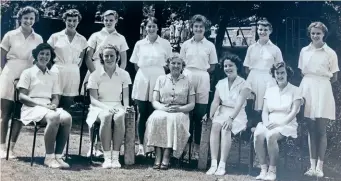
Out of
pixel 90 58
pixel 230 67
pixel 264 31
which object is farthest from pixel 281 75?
pixel 90 58

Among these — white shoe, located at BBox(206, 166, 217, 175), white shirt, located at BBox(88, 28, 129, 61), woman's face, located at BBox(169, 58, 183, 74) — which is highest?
white shirt, located at BBox(88, 28, 129, 61)

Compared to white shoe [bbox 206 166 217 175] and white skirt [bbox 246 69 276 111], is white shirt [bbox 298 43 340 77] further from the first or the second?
white shoe [bbox 206 166 217 175]

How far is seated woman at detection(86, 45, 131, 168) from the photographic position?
14.6ft

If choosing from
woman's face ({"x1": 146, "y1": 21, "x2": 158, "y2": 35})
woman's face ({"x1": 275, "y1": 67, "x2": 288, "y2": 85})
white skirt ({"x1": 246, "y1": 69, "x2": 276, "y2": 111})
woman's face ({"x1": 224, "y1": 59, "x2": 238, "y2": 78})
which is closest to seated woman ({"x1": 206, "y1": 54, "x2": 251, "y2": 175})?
woman's face ({"x1": 224, "y1": 59, "x2": 238, "y2": 78})

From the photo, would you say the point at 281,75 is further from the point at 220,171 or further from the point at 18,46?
the point at 18,46

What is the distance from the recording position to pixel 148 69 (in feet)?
16.4

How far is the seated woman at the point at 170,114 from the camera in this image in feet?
14.9

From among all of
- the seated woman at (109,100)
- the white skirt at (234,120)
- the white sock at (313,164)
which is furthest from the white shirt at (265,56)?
the seated woman at (109,100)

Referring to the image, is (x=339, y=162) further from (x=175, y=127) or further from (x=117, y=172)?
(x=117, y=172)

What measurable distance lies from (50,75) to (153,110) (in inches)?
50.2

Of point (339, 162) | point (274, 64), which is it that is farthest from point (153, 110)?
point (339, 162)

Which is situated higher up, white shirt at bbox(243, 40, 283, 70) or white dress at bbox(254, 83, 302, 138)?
white shirt at bbox(243, 40, 283, 70)

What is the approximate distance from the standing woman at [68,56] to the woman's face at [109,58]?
1.35 ft

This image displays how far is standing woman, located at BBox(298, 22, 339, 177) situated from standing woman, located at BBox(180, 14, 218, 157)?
105 centimetres
